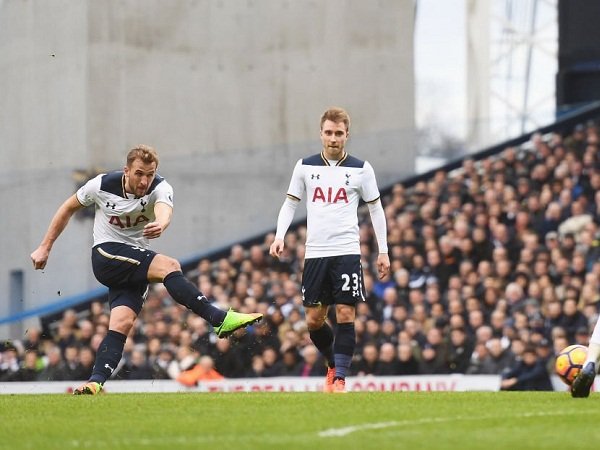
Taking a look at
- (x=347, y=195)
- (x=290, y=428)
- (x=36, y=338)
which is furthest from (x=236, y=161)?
(x=290, y=428)

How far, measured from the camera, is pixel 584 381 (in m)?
10.5

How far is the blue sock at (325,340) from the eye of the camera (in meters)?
12.4

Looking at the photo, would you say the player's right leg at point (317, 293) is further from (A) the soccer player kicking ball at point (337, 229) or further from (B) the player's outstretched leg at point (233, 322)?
(B) the player's outstretched leg at point (233, 322)

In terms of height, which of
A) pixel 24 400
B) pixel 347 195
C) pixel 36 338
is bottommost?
pixel 36 338

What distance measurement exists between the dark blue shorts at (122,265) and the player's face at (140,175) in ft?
1.70

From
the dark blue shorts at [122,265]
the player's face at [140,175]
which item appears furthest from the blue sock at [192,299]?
the player's face at [140,175]

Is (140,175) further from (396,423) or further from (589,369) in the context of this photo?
(589,369)

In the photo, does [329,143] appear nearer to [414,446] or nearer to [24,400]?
[24,400]

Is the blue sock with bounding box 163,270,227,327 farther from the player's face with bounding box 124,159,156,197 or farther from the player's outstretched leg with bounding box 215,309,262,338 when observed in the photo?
the player's face with bounding box 124,159,156,197

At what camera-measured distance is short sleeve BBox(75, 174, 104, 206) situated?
11.5 meters

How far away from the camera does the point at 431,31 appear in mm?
42500

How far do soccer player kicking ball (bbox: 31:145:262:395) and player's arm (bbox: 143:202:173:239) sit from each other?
12 millimetres

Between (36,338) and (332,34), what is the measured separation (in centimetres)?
1015

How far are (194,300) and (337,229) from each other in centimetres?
141
